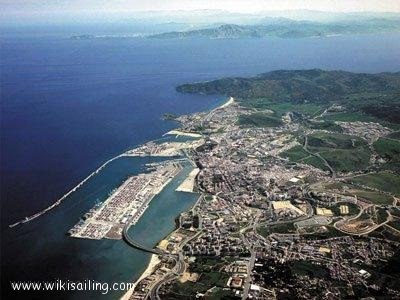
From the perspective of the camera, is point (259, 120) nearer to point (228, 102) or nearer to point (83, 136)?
point (228, 102)

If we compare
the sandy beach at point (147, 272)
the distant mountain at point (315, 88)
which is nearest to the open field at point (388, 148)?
the distant mountain at point (315, 88)

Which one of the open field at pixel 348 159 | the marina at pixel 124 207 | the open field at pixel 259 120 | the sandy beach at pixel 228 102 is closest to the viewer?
the marina at pixel 124 207

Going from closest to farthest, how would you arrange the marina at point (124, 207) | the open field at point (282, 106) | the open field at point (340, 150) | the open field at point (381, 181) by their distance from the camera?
1. the marina at point (124, 207)
2. the open field at point (381, 181)
3. the open field at point (340, 150)
4. the open field at point (282, 106)

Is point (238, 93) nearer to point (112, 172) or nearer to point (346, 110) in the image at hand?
point (346, 110)

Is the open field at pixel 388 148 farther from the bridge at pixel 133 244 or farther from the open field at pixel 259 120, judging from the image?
the bridge at pixel 133 244

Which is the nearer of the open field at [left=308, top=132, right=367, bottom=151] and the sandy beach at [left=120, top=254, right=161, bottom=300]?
the sandy beach at [left=120, top=254, right=161, bottom=300]

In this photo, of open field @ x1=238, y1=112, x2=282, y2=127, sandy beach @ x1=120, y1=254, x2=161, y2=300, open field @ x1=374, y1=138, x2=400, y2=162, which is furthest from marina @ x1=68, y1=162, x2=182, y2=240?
open field @ x1=374, y1=138, x2=400, y2=162

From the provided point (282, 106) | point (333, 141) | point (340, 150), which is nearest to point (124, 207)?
point (340, 150)

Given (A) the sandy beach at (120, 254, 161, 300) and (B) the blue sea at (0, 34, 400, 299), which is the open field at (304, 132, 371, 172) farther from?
(A) the sandy beach at (120, 254, 161, 300)
